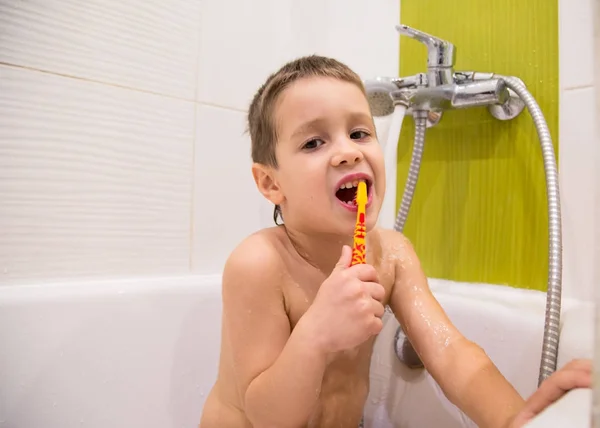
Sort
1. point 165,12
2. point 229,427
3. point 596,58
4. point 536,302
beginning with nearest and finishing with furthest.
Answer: point 596,58, point 229,427, point 536,302, point 165,12

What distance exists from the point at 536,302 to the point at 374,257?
0.32 metres

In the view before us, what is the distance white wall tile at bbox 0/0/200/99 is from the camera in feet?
Answer: 2.73

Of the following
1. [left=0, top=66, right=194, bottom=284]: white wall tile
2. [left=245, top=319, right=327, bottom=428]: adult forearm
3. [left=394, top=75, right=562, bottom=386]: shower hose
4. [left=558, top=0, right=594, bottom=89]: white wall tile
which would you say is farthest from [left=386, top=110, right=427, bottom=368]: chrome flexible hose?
[left=0, top=66, right=194, bottom=284]: white wall tile

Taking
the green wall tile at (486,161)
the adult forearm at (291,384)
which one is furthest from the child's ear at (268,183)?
the green wall tile at (486,161)

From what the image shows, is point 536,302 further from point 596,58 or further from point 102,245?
point 102,245

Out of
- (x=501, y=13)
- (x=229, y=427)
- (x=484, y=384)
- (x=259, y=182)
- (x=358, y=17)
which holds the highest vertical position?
(x=358, y=17)

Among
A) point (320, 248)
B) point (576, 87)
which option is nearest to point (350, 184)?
point (320, 248)

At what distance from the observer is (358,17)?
1.20 metres

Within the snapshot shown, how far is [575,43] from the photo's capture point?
820 mm

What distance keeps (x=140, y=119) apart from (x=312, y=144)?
0.49 m

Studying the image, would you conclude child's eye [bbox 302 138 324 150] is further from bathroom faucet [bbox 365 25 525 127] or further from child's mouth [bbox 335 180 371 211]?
bathroom faucet [bbox 365 25 525 127]

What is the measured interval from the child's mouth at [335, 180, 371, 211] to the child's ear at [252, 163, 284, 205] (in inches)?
4.1

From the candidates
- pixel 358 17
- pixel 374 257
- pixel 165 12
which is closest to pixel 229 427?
pixel 374 257

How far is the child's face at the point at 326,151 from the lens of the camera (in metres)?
0.61
